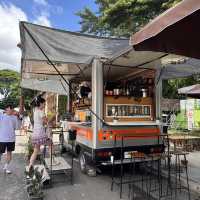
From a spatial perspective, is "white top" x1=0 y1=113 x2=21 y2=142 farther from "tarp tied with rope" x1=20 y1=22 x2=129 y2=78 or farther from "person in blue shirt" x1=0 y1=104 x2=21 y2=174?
"tarp tied with rope" x1=20 y1=22 x2=129 y2=78

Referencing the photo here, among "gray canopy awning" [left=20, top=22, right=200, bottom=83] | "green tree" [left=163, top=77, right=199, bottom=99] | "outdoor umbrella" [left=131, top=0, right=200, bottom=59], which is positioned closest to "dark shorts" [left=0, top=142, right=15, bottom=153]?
"gray canopy awning" [left=20, top=22, right=200, bottom=83]

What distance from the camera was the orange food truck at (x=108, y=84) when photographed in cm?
529

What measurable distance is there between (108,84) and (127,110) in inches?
37.8

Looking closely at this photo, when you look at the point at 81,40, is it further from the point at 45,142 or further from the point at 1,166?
the point at 1,166

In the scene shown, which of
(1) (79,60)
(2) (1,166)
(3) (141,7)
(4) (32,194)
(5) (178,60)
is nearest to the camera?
(4) (32,194)

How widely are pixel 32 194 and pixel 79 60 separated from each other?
2720 mm

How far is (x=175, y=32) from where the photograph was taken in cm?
299

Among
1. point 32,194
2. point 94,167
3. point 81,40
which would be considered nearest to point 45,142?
point 94,167

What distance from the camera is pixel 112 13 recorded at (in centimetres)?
1559

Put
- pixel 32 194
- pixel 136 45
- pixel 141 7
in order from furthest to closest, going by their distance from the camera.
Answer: pixel 141 7, pixel 32 194, pixel 136 45

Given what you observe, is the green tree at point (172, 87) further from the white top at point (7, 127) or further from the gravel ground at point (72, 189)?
the white top at point (7, 127)

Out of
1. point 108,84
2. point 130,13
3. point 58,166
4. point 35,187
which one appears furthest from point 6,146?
point 130,13

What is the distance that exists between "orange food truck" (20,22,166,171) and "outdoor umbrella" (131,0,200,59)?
1648 mm

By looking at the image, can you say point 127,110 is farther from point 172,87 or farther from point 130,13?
point 172,87
